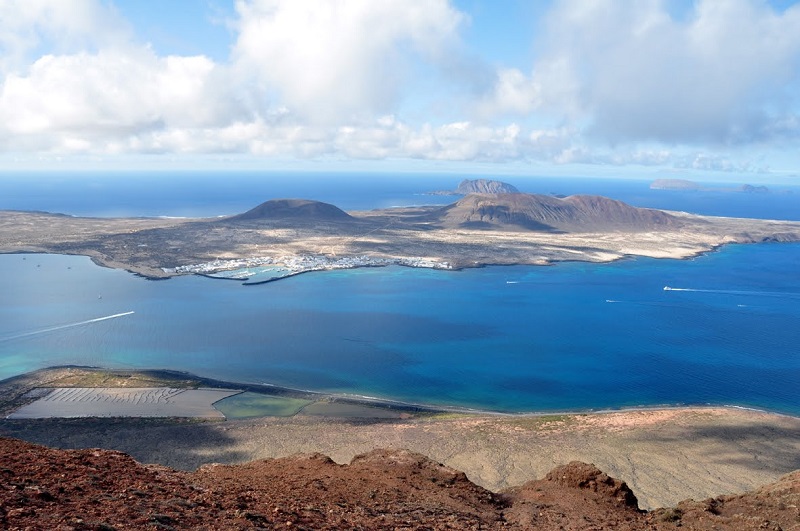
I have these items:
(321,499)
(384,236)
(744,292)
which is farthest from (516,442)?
(384,236)

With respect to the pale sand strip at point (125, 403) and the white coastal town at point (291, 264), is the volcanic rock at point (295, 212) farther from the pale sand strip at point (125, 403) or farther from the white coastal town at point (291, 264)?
the pale sand strip at point (125, 403)

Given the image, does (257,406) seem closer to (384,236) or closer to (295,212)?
(384,236)

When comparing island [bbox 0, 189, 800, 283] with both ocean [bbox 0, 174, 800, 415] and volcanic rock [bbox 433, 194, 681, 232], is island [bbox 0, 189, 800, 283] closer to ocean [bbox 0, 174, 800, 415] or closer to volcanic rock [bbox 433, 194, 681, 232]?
volcanic rock [bbox 433, 194, 681, 232]

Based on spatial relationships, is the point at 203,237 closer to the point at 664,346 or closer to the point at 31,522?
the point at 664,346

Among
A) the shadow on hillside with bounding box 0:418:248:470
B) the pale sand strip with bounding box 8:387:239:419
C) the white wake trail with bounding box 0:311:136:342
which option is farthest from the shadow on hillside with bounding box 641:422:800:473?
the white wake trail with bounding box 0:311:136:342

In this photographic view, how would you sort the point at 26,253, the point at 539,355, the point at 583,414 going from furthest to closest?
the point at 26,253
the point at 539,355
the point at 583,414

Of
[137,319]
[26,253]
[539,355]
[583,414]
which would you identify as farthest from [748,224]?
[26,253]
